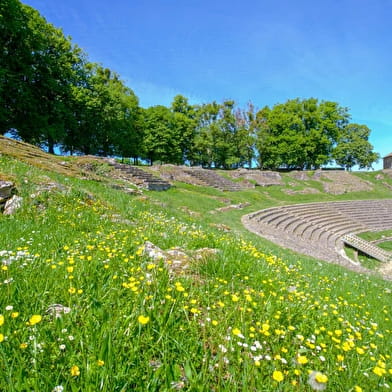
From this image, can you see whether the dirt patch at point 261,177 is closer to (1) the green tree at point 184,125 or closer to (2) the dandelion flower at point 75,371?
(1) the green tree at point 184,125

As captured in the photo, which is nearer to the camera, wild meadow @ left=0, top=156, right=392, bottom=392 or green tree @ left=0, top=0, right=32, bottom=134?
wild meadow @ left=0, top=156, right=392, bottom=392

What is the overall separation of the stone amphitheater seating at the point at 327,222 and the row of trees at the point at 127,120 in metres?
22.3

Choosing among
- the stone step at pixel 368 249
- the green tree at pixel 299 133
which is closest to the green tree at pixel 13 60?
the stone step at pixel 368 249

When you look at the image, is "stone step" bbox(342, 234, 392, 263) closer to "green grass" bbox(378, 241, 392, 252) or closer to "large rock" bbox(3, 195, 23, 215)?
"green grass" bbox(378, 241, 392, 252)

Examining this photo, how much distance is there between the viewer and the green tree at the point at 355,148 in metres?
56.2

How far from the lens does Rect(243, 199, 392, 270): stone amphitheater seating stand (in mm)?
15948

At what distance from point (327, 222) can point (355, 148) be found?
1766 inches

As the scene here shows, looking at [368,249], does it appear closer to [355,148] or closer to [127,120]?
[127,120]

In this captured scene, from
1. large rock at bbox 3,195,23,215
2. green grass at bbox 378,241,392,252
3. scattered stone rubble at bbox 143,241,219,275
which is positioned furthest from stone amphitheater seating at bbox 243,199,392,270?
large rock at bbox 3,195,23,215

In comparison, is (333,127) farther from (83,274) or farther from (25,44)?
(83,274)

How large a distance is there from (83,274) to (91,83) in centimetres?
3586

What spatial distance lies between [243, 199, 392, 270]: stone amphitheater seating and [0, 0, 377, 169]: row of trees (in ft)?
73.2

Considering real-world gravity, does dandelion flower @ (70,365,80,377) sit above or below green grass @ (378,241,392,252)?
above

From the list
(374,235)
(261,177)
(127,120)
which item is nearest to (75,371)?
(374,235)
